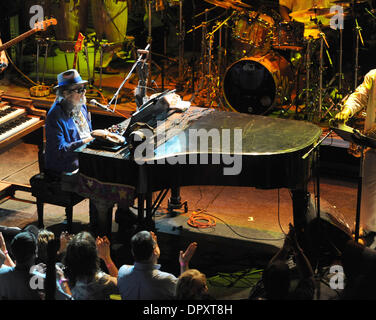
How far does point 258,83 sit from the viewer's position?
8.72 m

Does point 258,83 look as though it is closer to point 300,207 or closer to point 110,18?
point 110,18

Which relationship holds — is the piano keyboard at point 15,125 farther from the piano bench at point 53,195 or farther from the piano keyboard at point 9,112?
the piano bench at point 53,195

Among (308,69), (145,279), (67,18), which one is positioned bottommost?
(145,279)

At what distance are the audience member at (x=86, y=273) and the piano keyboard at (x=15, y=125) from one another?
2.36m

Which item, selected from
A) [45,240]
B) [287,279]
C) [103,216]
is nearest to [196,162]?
[103,216]

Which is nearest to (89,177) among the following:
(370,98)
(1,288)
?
(1,288)

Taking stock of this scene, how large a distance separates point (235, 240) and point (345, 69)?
178 inches

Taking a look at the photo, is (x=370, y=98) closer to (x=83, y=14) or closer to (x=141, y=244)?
(x=141, y=244)

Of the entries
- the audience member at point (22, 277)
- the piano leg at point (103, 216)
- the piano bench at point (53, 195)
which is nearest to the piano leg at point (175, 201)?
the piano bench at point (53, 195)

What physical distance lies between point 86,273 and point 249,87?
4.98 m

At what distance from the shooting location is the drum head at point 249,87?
862 cm

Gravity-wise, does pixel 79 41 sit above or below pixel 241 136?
above

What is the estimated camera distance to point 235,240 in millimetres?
6309

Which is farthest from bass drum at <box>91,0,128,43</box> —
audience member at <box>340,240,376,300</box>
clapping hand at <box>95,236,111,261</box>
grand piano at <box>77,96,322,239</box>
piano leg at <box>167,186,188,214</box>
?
audience member at <box>340,240,376,300</box>
